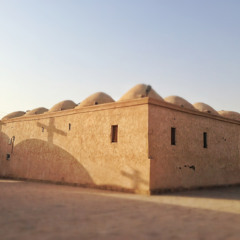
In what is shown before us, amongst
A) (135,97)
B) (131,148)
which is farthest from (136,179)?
(135,97)

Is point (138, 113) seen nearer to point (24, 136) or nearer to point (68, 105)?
point (24, 136)

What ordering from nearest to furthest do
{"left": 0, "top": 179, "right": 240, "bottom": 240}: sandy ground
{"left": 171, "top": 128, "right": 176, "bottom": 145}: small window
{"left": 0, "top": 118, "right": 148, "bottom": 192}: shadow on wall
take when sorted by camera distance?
1. {"left": 0, "top": 179, "right": 240, "bottom": 240}: sandy ground
2. {"left": 171, "top": 128, "right": 176, "bottom": 145}: small window
3. {"left": 0, "top": 118, "right": 148, "bottom": 192}: shadow on wall

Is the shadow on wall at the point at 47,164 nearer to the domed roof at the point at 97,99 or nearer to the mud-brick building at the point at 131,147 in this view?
the mud-brick building at the point at 131,147

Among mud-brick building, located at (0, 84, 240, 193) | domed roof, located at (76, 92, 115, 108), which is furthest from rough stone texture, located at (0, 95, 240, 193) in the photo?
domed roof, located at (76, 92, 115, 108)

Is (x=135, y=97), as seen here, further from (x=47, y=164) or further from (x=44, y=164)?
(x=44, y=164)

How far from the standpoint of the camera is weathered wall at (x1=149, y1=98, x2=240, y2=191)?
478 inches

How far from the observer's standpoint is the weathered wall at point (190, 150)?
12.1 metres

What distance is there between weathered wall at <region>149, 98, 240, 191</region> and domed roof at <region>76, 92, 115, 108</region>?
7.34 metres

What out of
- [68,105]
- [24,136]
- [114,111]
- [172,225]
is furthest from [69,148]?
[172,225]

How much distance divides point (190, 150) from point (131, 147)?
3476mm

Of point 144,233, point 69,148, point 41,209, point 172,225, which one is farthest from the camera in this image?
point 69,148

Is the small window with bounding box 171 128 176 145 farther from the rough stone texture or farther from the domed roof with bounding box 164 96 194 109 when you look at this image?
the domed roof with bounding box 164 96 194 109

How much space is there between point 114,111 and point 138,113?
1520 mm

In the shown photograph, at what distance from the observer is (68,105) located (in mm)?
22969
